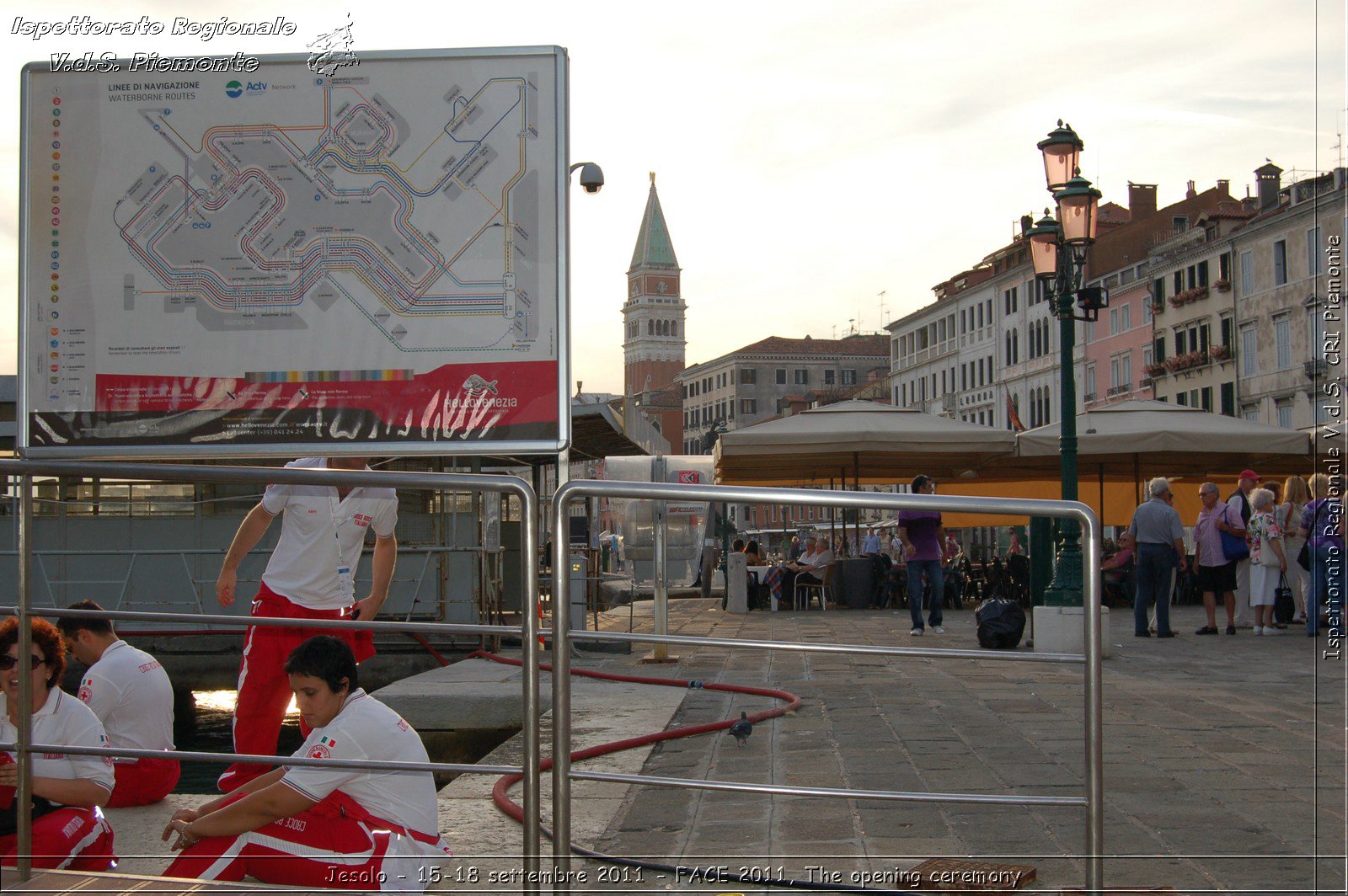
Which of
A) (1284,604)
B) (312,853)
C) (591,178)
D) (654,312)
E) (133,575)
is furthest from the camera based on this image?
(654,312)

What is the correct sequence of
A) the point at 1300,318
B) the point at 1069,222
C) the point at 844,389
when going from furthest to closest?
the point at 844,389 → the point at 1300,318 → the point at 1069,222

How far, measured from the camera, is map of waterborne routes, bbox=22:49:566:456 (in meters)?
5.95

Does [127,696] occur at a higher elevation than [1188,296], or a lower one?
lower

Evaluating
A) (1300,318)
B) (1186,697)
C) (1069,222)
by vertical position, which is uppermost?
(1300,318)

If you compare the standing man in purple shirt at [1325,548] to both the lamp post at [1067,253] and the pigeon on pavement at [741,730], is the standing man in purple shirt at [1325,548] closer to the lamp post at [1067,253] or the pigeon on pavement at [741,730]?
the lamp post at [1067,253]

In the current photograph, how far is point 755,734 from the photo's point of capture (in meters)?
6.89

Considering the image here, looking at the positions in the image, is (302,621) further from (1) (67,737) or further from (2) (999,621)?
(2) (999,621)

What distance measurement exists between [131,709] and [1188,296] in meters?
60.2

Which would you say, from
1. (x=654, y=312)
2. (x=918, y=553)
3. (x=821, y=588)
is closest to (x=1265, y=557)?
(x=918, y=553)

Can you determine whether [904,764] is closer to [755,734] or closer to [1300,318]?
[755,734]

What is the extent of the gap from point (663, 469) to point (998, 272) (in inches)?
2533

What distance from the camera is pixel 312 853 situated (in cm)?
370

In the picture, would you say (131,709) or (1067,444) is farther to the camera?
(1067,444)

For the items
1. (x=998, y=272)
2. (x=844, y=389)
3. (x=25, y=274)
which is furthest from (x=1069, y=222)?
(x=844, y=389)
